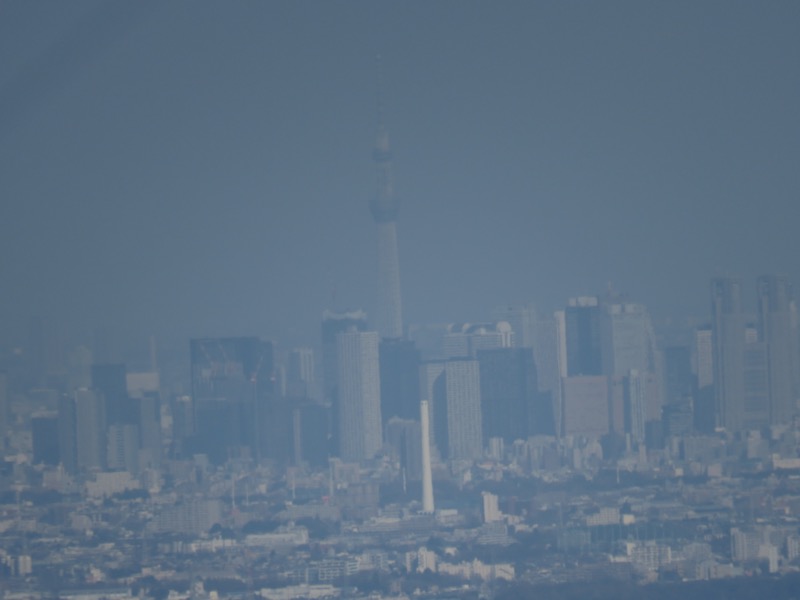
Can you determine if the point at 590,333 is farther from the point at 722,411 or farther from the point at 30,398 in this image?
the point at 30,398

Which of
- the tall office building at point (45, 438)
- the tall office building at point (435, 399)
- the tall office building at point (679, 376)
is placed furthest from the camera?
the tall office building at point (679, 376)

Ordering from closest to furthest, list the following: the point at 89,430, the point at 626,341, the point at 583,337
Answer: the point at 89,430 → the point at 626,341 → the point at 583,337

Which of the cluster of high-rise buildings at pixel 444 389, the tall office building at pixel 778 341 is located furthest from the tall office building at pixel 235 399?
the tall office building at pixel 778 341

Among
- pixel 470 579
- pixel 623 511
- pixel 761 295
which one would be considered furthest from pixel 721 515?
pixel 761 295

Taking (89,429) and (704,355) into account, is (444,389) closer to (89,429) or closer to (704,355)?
(704,355)

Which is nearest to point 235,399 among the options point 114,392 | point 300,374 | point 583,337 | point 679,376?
point 300,374

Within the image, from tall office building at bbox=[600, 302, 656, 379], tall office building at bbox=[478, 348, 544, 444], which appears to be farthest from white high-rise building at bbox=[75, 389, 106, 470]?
tall office building at bbox=[600, 302, 656, 379]

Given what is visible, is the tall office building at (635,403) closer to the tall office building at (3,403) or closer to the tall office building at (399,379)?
the tall office building at (399,379)
